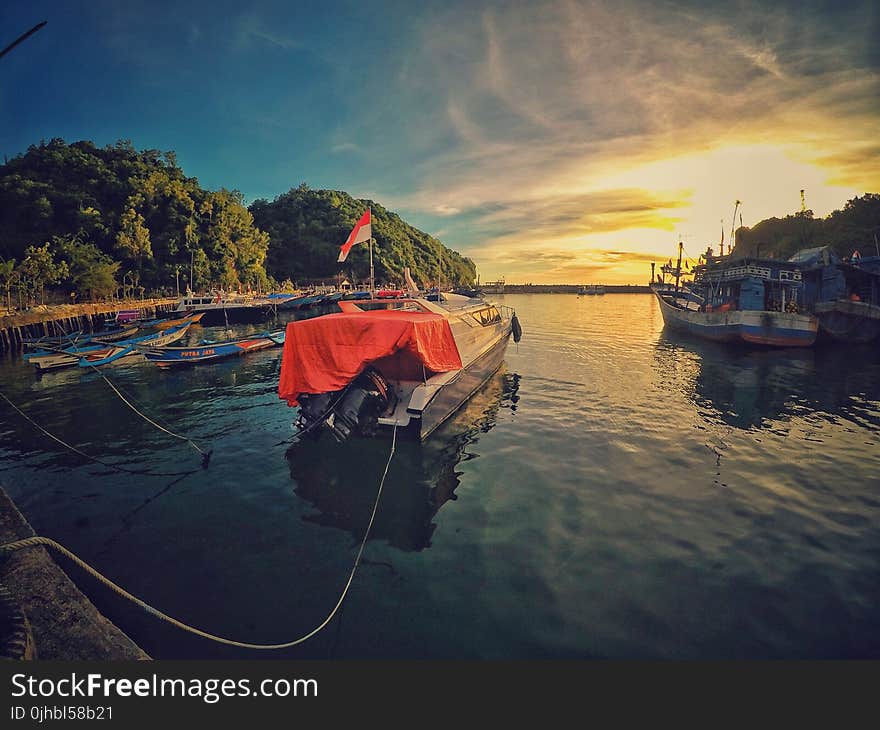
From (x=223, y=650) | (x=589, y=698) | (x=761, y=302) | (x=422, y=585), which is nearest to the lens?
(x=589, y=698)

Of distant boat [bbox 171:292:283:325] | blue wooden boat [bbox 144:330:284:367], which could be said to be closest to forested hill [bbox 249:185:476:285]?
distant boat [bbox 171:292:283:325]

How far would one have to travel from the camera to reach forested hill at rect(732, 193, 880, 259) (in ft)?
180

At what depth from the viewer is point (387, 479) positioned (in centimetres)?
890

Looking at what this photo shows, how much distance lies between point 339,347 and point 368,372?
104 cm

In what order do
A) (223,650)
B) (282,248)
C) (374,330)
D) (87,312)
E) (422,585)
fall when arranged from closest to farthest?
1. (223,650)
2. (422,585)
3. (374,330)
4. (87,312)
5. (282,248)

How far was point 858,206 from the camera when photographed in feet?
199

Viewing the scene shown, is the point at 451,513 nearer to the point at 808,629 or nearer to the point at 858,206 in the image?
the point at 808,629

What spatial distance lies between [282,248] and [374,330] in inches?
4361

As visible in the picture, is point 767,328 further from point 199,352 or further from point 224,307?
point 224,307

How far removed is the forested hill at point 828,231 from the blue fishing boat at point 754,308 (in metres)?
6.42

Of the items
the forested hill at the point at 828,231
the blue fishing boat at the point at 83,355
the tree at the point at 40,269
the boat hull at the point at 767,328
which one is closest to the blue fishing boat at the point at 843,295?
the boat hull at the point at 767,328

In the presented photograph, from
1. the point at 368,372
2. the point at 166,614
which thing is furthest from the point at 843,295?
the point at 166,614

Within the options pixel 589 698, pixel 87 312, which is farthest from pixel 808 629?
pixel 87 312

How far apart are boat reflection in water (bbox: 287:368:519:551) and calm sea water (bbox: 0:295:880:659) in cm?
6
